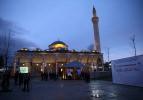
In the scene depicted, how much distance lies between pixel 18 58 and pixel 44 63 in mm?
9673

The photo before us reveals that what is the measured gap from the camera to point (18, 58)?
71625 mm

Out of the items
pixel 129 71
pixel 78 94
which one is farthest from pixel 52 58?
pixel 78 94

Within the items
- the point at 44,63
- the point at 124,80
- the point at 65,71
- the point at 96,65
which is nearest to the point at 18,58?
the point at 44,63

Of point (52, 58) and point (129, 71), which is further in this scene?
point (52, 58)

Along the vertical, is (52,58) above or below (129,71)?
above

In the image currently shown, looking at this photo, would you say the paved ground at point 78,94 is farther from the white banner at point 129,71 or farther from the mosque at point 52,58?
the mosque at point 52,58

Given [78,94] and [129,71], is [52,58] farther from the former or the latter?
[78,94]

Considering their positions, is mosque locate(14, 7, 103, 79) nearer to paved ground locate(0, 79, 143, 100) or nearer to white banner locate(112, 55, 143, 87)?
white banner locate(112, 55, 143, 87)

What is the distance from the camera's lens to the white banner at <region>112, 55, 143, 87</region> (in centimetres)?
1756

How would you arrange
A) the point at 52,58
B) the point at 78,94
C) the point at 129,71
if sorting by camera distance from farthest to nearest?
the point at 52,58 < the point at 129,71 < the point at 78,94

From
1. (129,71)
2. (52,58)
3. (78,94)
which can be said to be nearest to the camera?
(78,94)

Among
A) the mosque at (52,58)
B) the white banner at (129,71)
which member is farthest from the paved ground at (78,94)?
the mosque at (52,58)

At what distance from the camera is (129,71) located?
19.3m

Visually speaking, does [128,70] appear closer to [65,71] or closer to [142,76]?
[142,76]
